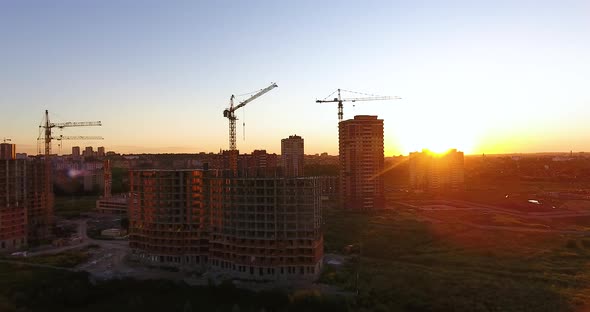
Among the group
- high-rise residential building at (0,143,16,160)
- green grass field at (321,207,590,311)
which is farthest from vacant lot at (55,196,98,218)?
green grass field at (321,207,590,311)

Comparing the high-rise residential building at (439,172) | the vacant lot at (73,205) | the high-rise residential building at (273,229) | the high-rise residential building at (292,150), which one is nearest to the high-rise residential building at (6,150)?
the vacant lot at (73,205)

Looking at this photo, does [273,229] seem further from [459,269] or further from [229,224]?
[459,269]

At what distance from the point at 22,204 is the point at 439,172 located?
257 feet

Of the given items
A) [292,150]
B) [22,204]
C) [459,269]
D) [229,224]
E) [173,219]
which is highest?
[292,150]

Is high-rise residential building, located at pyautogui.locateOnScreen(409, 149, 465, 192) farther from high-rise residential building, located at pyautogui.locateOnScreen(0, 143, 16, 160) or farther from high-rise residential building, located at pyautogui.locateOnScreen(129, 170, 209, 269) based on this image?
high-rise residential building, located at pyautogui.locateOnScreen(0, 143, 16, 160)

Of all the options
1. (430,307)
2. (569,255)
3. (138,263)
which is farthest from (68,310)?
(569,255)

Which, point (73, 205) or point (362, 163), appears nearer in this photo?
point (362, 163)

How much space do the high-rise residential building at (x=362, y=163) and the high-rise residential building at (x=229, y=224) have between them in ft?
116

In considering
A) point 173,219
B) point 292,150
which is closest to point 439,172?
point 292,150

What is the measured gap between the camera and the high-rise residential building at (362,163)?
230 feet

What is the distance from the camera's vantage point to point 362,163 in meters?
70.1

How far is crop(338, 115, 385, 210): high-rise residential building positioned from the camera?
70.2 meters

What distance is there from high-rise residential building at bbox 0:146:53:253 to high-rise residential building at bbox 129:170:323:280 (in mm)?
14874

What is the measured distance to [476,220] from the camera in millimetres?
61344
